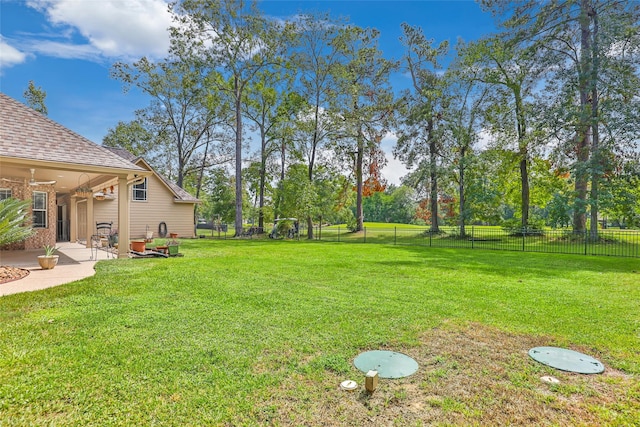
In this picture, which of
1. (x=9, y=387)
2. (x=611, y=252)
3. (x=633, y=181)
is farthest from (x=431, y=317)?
(x=633, y=181)

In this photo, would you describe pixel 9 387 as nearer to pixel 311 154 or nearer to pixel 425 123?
pixel 311 154

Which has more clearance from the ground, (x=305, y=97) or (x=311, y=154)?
(x=305, y=97)

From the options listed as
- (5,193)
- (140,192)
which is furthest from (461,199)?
(5,193)

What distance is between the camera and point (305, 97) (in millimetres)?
22156

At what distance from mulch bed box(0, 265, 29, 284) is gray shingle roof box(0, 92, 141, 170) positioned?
8.62ft

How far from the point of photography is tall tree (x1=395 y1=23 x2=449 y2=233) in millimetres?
21781

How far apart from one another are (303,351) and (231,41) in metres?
20.7

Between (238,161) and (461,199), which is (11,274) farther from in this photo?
(461,199)

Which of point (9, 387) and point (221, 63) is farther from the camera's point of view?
point (221, 63)

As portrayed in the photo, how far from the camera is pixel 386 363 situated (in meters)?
3.04

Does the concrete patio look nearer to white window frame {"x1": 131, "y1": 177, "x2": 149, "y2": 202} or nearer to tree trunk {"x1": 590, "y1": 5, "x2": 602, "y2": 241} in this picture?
white window frame {"x1": 131, "y1": 177, "x2": 149, "y2": 202}

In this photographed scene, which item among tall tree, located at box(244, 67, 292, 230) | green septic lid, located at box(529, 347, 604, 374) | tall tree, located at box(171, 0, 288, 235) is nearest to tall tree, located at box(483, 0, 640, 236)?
tall tree, located at box(171, 0, 288, 235)

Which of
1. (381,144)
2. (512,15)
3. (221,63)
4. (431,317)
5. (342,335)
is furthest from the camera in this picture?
(381,144)

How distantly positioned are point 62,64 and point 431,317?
61.8 feet
